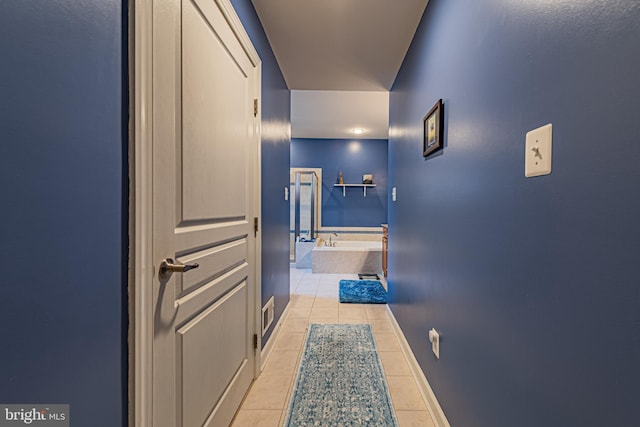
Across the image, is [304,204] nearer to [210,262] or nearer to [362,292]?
[362,292]

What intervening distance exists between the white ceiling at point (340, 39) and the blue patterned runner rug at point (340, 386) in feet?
7.75

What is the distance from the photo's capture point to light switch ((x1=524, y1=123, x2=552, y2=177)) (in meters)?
0.71

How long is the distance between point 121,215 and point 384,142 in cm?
583

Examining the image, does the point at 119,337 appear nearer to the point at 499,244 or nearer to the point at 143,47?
the point at 143,47

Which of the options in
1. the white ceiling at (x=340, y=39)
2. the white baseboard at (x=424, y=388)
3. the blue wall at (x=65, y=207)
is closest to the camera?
the blue wall at (x=65, y=207)

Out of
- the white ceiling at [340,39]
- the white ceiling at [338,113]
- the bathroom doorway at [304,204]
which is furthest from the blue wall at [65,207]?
the bathroom doorway at [304,204]

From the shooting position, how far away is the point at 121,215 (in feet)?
2.37

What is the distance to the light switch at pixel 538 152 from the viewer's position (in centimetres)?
71

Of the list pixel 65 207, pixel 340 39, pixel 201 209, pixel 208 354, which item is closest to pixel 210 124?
pixel 201 209

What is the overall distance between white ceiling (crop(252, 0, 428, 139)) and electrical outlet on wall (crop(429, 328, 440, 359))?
194cm

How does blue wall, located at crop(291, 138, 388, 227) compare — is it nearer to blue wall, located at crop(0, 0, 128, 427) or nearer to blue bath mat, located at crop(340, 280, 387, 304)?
blue bath mat, located at crop(340, 280, 387, 304)

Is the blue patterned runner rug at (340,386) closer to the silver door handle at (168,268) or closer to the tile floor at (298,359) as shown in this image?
the tile floor at (298,359)

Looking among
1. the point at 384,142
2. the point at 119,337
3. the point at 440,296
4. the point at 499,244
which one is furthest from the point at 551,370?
the point at 384,142

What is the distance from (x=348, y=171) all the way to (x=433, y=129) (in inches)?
178
